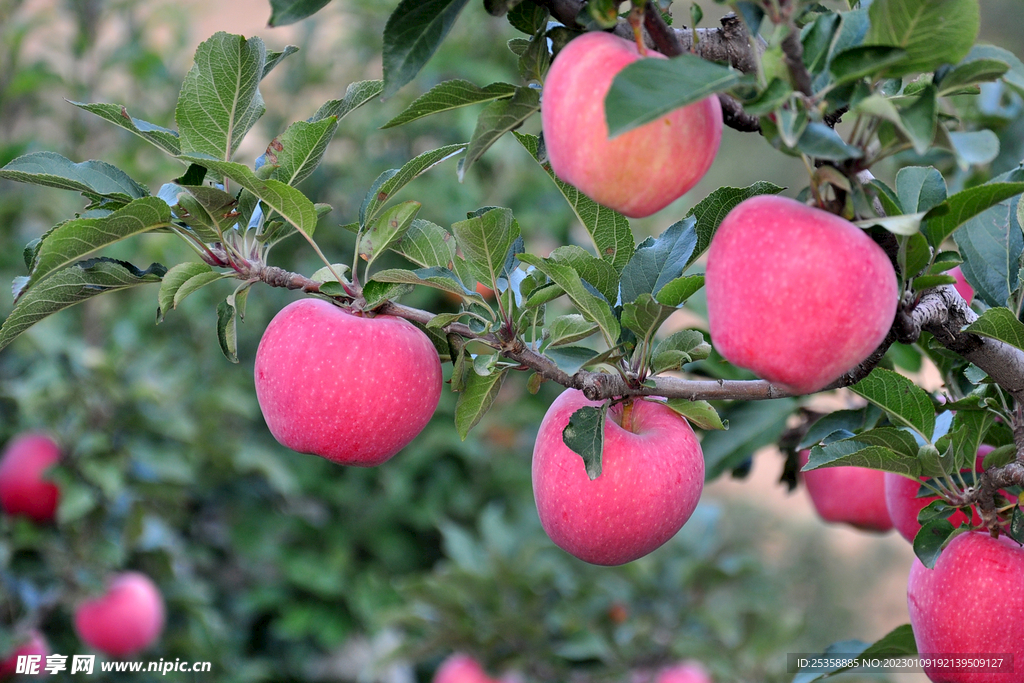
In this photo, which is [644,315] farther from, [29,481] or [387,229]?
[29,481]

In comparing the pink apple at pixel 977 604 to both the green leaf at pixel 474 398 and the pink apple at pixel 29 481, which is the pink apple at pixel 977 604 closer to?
the green leaf at pixel 474 398

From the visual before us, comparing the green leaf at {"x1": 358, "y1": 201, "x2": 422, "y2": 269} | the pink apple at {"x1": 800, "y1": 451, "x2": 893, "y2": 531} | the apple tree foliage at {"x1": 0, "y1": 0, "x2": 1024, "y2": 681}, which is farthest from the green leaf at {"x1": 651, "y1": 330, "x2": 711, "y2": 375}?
the pink apple at {"x1": 800, "y1": 451, "x2": 893, "y2": 531}

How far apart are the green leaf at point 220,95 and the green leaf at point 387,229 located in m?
0.13

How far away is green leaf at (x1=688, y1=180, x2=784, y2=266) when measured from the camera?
0.57 metres

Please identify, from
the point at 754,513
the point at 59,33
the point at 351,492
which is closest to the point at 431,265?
the point at 351,492

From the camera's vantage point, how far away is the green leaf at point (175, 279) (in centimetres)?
60

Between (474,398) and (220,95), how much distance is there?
0.30m

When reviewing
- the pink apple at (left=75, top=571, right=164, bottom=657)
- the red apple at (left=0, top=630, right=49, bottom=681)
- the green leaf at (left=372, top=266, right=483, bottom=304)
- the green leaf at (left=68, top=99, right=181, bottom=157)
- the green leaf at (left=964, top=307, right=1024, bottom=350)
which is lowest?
the pink apple at (left=75, top=571, right=164, bottom=657)

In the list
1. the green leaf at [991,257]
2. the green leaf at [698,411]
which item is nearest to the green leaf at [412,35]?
the green leaf at [698,411]

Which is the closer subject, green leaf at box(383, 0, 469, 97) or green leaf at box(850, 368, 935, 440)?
green leaf at box(383, 0, 469, 97)

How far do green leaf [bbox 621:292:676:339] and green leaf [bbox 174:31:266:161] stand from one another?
1.08 feet

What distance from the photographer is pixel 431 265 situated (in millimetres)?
633

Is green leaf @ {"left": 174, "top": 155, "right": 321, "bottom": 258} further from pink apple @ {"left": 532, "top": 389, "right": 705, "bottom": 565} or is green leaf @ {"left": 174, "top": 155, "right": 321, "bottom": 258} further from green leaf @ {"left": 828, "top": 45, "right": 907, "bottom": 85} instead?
green leaf @ {"left": 828, "top": 45, "right": 907, "bottom": 85}

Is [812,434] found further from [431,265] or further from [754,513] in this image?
[754,513]
